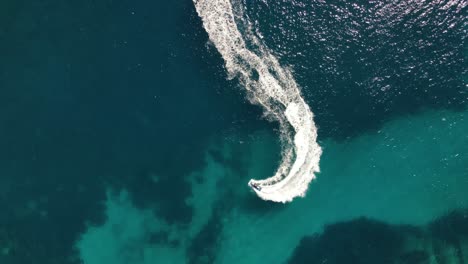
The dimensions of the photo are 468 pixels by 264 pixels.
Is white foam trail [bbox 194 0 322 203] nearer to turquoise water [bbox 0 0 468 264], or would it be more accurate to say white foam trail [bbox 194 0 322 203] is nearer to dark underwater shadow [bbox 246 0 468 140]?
turquoise water [bbox 0 0 468 264]

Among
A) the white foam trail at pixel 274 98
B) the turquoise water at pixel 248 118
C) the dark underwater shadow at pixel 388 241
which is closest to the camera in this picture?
the turquoise water at pixel 248 118

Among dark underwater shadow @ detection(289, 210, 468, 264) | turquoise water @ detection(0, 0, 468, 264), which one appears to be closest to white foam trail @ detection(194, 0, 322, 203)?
turquoise water @ detection(0, 0, 468, 264)

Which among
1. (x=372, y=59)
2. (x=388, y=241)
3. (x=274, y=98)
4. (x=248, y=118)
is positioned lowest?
(x=388, y=241)

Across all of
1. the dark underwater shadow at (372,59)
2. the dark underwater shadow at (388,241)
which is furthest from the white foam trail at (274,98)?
the dark underwater shadow at (388,241)

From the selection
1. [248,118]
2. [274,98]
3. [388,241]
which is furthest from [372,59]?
[388,241]

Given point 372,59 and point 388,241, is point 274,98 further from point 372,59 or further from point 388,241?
point 388,241

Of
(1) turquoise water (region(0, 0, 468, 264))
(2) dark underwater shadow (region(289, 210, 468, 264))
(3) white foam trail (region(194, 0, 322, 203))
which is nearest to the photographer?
(1) turquoise water (region(0, 0, 468, 264))

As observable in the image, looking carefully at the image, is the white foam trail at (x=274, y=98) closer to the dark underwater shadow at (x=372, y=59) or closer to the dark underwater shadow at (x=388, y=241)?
the dark underwater shadow at (x=372, y=59)
